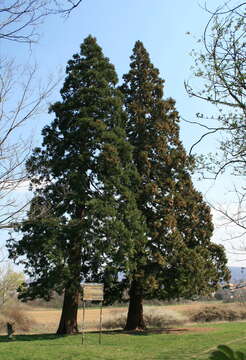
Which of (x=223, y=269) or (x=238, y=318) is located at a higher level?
(x=223, y=269)

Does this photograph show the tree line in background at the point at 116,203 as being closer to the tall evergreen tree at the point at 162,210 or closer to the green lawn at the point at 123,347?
the tall evergreen tree at the point at 162,210

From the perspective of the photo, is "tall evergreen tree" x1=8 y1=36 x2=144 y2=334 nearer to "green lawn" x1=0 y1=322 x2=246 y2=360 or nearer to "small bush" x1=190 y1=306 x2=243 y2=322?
"green lawn" x1=0 y1=322 x2=246 y2=360

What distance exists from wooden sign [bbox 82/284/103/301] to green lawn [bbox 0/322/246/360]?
1.64 m

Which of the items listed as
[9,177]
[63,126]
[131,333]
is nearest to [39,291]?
[131,333]

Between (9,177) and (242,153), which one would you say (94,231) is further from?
(242,153)

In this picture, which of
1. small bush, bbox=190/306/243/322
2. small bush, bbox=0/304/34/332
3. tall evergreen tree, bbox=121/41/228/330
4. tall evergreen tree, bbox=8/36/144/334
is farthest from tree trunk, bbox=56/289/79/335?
small bush, bbox=190/306/243/322

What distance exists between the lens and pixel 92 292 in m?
17.0

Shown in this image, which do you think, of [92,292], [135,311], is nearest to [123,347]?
[92,292]

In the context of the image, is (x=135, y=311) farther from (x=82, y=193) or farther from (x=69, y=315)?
(x=82, y=193)

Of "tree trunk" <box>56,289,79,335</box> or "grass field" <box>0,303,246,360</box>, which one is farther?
"tree trunk" <box>56,289,79,335</box>

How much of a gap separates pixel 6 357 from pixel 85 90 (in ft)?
41.4

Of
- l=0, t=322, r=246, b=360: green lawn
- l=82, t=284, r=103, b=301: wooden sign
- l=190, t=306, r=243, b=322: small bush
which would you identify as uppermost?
l=82, t=284, r=103, b=301: wooden sign

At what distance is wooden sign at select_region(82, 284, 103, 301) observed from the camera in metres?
16.9

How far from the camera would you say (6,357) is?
1236 centimetres
